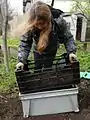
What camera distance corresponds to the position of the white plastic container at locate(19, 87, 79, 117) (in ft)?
8.94

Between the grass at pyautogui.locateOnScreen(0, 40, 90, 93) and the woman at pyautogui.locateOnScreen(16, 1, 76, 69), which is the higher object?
the woman at pyautogui.locateOnScreen(16, 1, 76, 69)

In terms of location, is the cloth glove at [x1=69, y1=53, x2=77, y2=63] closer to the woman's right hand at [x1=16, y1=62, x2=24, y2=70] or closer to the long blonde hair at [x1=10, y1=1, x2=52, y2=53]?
the long blonde hair at [x1=10, y1=1, x2=52, y2=53]

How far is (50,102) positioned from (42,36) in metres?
0.72

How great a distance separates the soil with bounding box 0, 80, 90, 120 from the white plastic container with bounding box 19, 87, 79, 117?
0.18ft

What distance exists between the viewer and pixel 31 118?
2857 mm

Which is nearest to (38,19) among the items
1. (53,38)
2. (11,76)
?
(53,38)

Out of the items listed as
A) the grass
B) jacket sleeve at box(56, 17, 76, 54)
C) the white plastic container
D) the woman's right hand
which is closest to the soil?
the white plastic container

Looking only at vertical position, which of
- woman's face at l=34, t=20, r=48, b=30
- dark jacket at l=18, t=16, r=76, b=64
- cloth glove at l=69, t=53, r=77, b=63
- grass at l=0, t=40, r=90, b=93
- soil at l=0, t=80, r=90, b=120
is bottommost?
soil at l=0, t=80, r=90, b=120

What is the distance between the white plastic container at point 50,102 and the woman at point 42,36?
1.13 ft

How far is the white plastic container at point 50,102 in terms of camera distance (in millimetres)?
2725

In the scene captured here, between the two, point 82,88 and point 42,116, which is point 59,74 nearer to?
point 42,116

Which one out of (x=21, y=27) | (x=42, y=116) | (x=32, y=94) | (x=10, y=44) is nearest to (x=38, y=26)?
(x=21, y=27)

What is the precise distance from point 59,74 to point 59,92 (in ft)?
0.65

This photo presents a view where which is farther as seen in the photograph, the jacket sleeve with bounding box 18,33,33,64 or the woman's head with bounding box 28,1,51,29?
the jacket sleeve with bounding box 18,33,33,64
